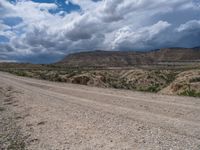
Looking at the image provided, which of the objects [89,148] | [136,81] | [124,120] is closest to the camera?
[89,148]

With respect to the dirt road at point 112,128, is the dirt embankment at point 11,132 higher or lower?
lower

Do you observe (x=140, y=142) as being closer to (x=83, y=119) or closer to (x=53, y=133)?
(x=53, y=133)

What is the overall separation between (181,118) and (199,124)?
3.25 feet

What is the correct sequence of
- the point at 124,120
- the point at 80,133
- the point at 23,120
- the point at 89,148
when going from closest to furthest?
1. the point at 89,148
2. the point at 80,133
3. the point at 124,120
4. the point at 23,120

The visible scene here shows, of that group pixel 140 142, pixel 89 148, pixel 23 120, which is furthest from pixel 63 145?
pixel 23 120

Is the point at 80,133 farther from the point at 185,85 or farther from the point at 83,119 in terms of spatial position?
the point at 185,85

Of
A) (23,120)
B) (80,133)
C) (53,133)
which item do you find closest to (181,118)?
(80,133)

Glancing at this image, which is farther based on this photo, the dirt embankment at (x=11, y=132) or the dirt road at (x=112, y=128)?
the dirt embankment at (x=11, y=132)

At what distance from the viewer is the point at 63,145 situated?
6453mm

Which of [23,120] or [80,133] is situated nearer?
[80,133]

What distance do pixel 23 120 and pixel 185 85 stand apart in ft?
46.6

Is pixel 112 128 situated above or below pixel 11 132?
above

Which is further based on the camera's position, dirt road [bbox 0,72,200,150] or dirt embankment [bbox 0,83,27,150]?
dirt embankment [bbox 0,83,27,150]

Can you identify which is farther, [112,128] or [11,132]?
[11,132]
